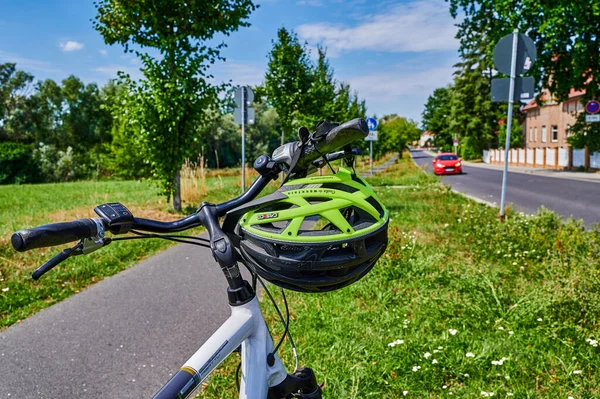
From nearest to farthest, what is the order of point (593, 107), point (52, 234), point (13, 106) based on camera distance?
1. point (52, 234)
2. point (593, 107)
3. point (13, 106)

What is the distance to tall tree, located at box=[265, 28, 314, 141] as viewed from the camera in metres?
17.5

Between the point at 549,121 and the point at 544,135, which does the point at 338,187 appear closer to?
the point at 549,121

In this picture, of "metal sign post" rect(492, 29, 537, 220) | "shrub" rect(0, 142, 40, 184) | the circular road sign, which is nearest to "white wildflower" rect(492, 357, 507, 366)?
"metal sign post" rect(492, 29, 537, 220)

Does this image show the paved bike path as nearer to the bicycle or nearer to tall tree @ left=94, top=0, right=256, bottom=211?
the bicycle

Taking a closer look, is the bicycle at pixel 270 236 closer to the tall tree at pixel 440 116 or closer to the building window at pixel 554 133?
the building window at pixel 554 133

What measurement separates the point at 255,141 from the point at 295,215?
150 ft

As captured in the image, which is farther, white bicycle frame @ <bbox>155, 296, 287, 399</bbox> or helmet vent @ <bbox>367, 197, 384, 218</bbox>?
helmet vent @ <bbox>367, 197, 384, 218</bbox>

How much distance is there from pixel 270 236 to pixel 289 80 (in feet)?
56.3

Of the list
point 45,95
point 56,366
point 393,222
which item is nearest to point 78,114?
point 45,95

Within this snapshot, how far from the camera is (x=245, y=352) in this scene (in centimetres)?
149

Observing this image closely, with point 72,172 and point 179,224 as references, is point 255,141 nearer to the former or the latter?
point 72,172

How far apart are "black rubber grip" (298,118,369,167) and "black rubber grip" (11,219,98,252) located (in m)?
0.65

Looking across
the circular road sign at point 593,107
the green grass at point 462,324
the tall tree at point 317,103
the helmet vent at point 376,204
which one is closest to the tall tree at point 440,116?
the circular road sign at point 593,107

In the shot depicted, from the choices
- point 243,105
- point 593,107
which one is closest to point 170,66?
point 243,105
